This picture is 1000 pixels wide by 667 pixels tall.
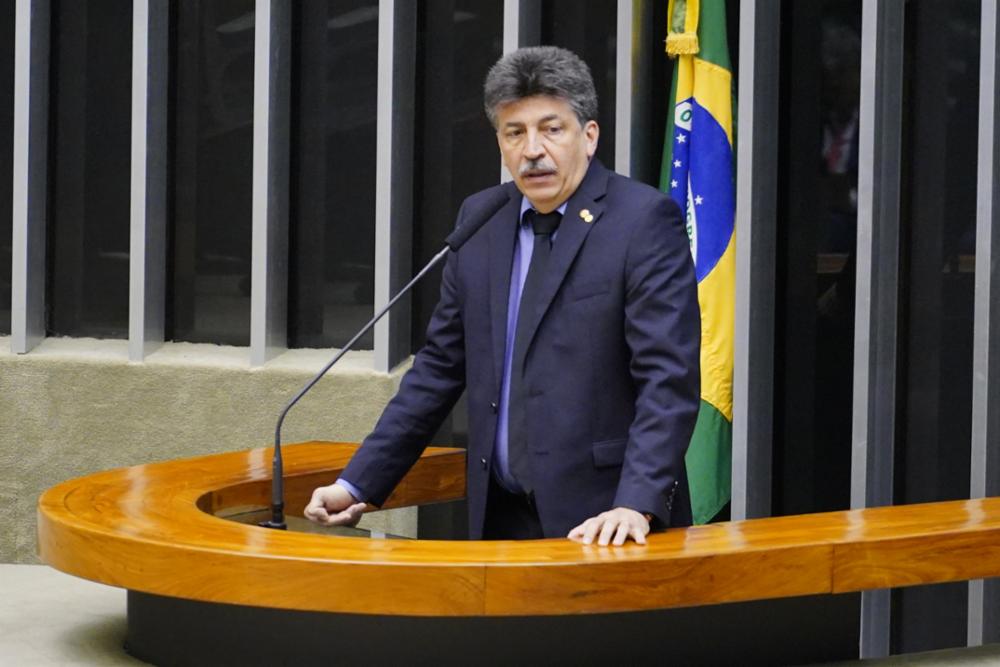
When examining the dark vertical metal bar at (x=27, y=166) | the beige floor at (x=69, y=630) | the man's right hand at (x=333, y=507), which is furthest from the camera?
the dark vertical metal bar at (x=27, y=166)

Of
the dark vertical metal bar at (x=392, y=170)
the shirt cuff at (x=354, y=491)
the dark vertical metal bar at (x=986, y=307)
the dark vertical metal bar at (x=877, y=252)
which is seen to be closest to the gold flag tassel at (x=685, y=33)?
the dark vertical metal bar at (x=877, y=252)

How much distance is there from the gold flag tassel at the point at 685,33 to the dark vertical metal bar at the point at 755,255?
0.54 feet

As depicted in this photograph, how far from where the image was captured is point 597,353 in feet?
9.61

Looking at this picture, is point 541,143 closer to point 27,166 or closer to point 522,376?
point 522,376

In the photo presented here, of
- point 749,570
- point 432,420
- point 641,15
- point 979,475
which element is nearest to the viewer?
point 749,570

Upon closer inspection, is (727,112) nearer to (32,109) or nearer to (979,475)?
(979,475)

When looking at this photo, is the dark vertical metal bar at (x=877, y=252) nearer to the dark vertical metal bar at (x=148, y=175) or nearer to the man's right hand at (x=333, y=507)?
the man's right hand at (x=333, y=507)

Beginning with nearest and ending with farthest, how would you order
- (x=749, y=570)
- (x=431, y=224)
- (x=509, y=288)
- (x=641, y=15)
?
(x=749, y=570), (x=509, y=288), (x=641, y=15), (x=431, y=224)

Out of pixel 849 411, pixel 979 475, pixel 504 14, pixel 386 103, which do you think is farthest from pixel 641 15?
pixel 979 475

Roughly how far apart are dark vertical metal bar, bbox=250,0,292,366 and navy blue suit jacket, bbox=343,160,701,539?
6.93 ft

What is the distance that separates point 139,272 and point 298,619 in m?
2.58

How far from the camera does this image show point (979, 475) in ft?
14.8

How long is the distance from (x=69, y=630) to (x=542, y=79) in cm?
179

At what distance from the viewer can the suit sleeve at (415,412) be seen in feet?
10.5
